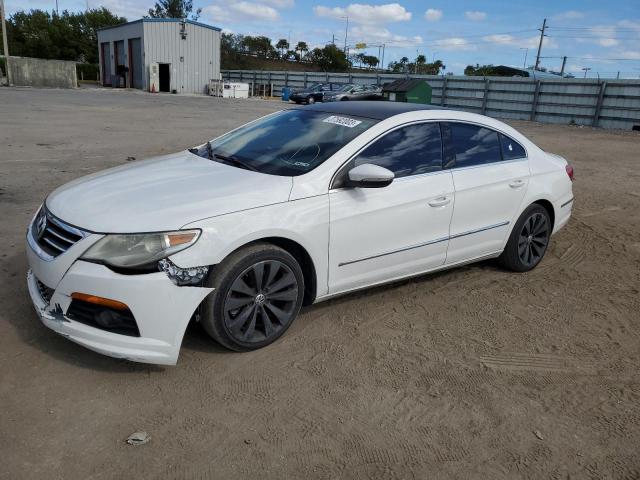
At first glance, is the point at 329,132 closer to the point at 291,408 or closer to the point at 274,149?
the point at 274,149

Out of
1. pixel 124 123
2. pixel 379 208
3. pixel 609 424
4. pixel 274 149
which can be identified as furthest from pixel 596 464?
pixel 124 123

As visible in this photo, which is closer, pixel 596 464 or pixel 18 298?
pixel 596 464

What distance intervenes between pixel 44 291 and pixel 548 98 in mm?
27076

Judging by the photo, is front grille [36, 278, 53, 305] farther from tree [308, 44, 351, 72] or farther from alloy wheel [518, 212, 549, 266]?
tree [308, 44, 351, 72]

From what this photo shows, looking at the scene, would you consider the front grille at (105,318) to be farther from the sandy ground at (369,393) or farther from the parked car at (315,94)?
the parked car at (315,94)

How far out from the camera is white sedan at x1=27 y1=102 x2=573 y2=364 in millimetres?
2836

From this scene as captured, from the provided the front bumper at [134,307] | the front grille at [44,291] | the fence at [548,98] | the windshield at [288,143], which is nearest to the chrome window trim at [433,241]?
the windshield at [288,143]

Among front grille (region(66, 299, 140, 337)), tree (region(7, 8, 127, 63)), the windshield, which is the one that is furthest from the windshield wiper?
tree (region(7, 8, 127, 63))

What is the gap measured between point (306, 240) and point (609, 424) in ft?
6.62

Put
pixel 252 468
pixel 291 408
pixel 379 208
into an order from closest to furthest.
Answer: pixel 252 468
pixel 291 408
pixel 379 208

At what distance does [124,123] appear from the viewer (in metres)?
15.9

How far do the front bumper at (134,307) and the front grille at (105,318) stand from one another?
0.02 meters

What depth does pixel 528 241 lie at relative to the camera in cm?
493

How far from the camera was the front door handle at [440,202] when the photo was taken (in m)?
3.96
